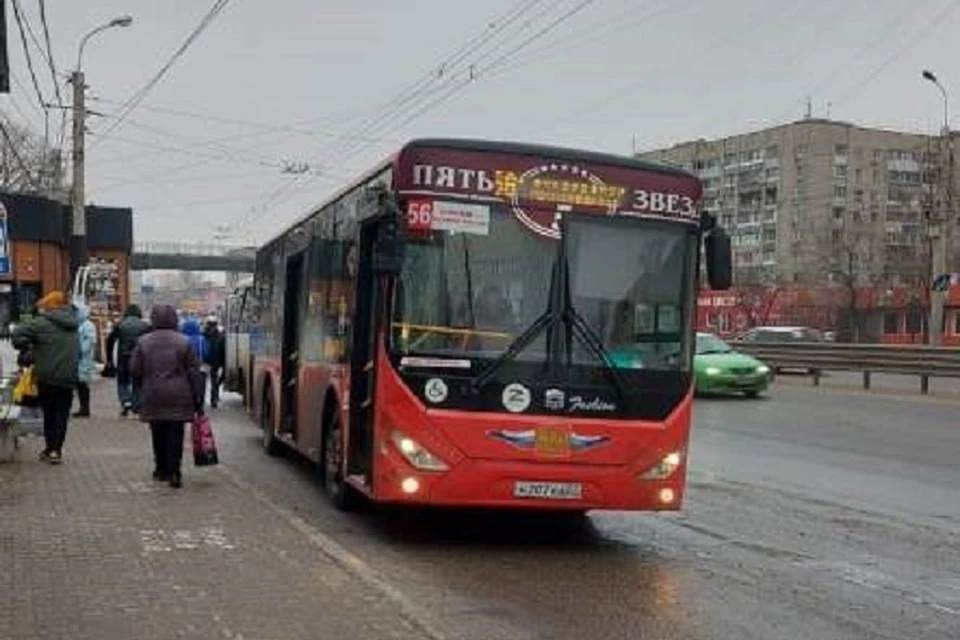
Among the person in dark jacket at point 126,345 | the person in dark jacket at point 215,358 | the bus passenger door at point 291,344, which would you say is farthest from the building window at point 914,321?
the bus passenger door at point 291,344

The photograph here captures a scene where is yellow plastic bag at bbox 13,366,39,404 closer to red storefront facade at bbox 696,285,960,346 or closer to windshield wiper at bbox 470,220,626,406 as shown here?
windshield wiper at bbox 470,220,626,406

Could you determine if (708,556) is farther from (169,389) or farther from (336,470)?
(169,389)

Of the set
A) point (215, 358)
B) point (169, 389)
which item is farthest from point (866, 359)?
point (169, 389)

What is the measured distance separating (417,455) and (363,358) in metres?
1.18

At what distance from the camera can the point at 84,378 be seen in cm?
1912

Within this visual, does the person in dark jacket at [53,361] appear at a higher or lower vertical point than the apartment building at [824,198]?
lower

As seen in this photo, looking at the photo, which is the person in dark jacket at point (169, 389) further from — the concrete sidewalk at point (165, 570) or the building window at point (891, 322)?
the building window at point (891, 322)

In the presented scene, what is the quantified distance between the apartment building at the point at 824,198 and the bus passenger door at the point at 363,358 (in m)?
67.7

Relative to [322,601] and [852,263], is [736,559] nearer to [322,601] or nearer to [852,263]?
[322,601]

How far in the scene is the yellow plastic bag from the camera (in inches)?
577

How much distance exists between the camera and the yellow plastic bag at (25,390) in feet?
48.1

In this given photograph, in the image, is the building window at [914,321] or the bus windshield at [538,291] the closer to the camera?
the bus windshield at [538,291]

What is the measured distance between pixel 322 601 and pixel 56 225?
43.2 meters

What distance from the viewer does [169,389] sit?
11922 millimetres
